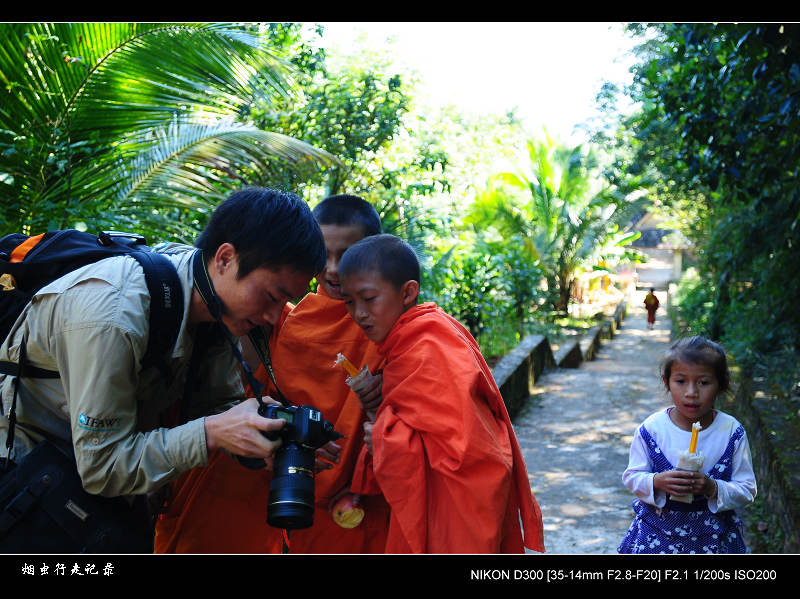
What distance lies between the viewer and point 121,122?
3977mm

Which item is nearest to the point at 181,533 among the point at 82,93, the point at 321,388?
the point at 321,388

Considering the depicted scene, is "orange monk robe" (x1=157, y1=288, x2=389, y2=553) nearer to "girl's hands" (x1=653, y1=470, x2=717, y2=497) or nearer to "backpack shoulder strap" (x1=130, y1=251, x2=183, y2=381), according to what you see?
"backpack shoulder strap" (x1=130, y1=251, x2=183, y2=381)

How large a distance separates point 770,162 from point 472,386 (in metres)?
3.64

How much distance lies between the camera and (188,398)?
7.09ft

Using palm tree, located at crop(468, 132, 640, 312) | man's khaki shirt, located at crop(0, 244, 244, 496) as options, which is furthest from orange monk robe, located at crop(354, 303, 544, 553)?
palm tree, located at crop(468, 132, 640, 312)

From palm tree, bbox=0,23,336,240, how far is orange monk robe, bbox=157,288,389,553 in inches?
62.6

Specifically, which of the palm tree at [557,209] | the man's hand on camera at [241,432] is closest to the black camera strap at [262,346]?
the man's hand on camera at [241,432]

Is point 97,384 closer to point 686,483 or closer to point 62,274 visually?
point 62,274

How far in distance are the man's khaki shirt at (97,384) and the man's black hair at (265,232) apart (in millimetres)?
222

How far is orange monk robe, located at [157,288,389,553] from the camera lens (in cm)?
227

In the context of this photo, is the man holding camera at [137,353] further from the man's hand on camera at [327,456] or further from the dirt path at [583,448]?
the dirt path at [583,448]

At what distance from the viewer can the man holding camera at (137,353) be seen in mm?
1671

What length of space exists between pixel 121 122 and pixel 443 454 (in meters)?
2.93

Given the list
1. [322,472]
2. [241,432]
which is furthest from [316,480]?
[241,432]
